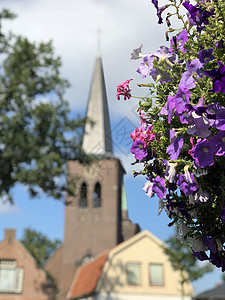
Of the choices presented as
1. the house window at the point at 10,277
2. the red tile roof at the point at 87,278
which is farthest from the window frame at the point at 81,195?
the house window at the point at 10,277

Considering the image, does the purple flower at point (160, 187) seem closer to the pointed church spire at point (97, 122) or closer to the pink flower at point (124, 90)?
the pink flower at point (124, 90)

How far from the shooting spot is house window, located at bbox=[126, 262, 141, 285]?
33.5 metres

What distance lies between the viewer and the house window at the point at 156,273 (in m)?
33.3

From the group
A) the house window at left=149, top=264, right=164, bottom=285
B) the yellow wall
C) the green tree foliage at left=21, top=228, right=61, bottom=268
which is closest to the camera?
the yellow wall

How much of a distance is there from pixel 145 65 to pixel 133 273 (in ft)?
105

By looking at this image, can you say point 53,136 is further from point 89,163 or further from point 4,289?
point 4,289

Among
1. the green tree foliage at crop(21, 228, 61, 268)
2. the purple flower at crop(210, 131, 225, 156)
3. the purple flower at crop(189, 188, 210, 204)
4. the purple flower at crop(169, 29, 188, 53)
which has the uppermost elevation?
the green tree foliage at crop(21, 228, 61, 268)

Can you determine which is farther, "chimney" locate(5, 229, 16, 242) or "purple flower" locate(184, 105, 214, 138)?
"chimney" locate(5, 229, 16, 242)

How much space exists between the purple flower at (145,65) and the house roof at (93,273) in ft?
98.3

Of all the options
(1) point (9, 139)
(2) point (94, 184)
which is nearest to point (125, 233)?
(2) point (94, 184)

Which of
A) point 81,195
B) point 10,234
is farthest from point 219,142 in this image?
point 81,195

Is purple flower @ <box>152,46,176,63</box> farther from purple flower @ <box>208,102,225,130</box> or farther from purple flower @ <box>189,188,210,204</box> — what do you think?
purple flower @ <box>189,188,210,204</box>

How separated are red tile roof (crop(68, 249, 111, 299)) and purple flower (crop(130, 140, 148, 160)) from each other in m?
30.2

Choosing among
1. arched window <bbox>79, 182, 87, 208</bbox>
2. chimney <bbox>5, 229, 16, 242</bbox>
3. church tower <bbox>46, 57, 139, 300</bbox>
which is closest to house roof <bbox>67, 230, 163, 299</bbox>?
church tower <bbox>46, 57, 139, 300</bbox>
